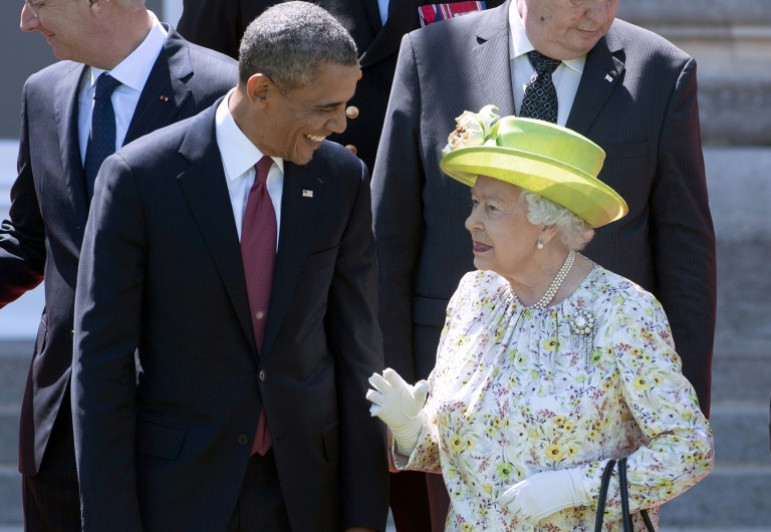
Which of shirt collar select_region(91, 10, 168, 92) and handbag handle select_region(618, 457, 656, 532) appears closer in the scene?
handbag handle select_region(618, 457, 656, 532)

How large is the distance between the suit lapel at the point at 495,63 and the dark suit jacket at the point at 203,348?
0.74 meters

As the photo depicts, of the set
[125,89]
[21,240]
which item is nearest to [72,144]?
[125,89]

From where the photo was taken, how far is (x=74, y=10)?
3.54 metres

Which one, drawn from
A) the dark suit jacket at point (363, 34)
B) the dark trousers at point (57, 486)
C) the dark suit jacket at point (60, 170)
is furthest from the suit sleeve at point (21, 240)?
the dark suit jacket at point (363, 34)

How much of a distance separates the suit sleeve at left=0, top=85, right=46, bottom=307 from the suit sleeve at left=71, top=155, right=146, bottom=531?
29.7 inches

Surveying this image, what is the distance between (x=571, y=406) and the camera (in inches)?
117

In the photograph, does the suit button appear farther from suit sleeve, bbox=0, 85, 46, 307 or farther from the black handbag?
the black handbag

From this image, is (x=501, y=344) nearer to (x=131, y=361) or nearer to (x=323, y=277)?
(x=323, y=277)

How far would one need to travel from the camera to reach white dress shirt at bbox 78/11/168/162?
3541 mm

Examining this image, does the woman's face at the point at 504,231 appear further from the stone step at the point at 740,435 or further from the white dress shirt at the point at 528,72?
the stone step at the point at 740,435

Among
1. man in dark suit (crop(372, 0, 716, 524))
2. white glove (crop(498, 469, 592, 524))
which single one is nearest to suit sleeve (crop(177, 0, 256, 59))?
man in dark suit (crop(372, 0, 716, 524))

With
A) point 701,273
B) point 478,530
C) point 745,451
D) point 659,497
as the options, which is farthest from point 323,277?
point 745,451

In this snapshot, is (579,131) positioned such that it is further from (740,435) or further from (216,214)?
(740,435)

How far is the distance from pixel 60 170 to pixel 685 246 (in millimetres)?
1577
